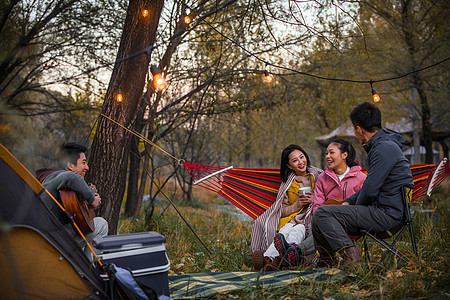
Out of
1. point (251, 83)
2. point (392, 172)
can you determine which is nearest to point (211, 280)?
point (392, 172)

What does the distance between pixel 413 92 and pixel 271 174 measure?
695 centimetres

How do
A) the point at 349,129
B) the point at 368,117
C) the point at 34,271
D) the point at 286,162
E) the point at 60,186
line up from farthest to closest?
the point at 349,129 → the point at 286,162 → the point at 368,117 → the point at 60,186 → the point at 34,271

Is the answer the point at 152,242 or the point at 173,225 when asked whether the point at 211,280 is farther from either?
the point at 173,225

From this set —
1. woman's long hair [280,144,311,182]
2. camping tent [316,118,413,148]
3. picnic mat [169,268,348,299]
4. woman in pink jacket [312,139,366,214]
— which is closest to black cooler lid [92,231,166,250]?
picnic mat [169,268,348,299]

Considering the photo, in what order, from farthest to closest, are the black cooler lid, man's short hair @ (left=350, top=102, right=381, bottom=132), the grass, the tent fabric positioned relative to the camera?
man's short hair @ (left=350, top=102, right=381, bottom=132) → the grass → the black cooler lid → the tent fabric

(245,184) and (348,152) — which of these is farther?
(245,184)

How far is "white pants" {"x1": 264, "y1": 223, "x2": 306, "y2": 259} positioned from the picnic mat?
1.55 ft

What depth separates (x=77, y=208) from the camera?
2.53 metres

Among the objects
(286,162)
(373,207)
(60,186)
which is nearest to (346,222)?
(373,207)

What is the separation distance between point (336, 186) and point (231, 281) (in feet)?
4.06

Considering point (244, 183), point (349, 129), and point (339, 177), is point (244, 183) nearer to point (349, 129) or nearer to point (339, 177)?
point (339, 177)

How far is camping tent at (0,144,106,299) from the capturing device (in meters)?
1.63

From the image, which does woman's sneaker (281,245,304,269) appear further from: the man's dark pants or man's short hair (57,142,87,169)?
man's short hair (57,142,87,169)

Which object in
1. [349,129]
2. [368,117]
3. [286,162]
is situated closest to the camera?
[368,117]
